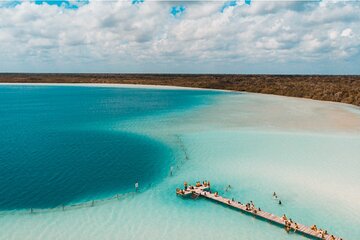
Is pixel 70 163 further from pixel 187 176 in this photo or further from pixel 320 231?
pixel 320 231

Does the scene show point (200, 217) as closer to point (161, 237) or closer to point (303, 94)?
point (161, 237)

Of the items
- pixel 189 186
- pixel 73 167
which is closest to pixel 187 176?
pixel 189 186

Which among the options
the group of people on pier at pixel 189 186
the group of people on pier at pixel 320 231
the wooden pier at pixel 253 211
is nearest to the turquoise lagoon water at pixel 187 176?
the wooden pier at pixel 253 211

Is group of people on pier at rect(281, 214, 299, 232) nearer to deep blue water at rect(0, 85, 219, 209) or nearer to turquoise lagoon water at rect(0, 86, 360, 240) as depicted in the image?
turquoise lagoon water at rect(0, 86, 360, 240)

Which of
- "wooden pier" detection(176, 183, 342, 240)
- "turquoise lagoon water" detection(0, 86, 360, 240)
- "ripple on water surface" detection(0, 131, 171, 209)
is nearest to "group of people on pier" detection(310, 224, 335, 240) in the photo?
"wooden pier" detection(176, 183, 342, 240)

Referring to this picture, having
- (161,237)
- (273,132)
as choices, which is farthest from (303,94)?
(161,237)

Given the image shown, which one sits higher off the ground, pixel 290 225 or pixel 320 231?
pixel 320 231
